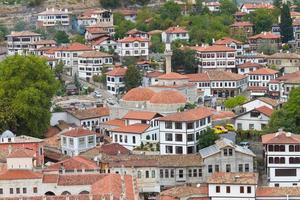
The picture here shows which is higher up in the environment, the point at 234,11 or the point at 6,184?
the point at 234,11

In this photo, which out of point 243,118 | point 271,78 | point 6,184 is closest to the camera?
point 6,184

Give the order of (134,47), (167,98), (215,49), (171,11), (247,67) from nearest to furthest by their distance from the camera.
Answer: (167,98)
(247,67)
(215,49)
(134,47)
(171,11)

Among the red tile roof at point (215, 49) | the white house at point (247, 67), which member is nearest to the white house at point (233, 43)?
the red tile roof at point (215, 49)

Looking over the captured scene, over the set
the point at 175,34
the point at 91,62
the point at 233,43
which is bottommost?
the point at 91,62

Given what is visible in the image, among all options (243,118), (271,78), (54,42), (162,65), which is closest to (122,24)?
(54,42)

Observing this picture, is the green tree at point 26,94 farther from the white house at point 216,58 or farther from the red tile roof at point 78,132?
the white house at point 216,58

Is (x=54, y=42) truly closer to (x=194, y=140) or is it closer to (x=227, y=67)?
(x=227, y=67)

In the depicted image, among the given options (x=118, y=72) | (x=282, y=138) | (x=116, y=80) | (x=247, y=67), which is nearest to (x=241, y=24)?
(x=247, y=67)

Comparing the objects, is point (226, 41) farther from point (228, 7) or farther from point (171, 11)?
point (228, 7)
